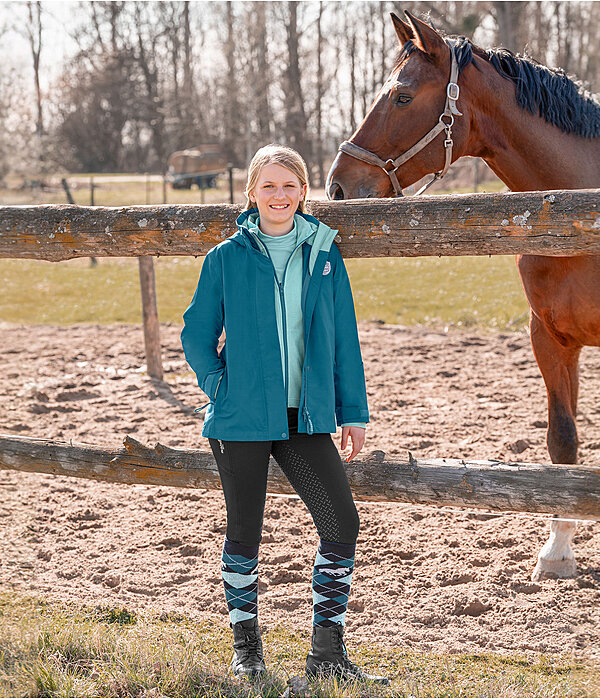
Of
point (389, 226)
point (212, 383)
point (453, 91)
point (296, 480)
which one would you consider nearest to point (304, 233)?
point (389, 226)

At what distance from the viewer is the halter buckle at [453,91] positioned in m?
3.23

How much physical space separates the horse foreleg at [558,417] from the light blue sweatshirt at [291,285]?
1736 millimetres

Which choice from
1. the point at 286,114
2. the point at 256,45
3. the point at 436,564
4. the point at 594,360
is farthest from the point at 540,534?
the point at 286,114

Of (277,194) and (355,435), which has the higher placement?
(277,194)

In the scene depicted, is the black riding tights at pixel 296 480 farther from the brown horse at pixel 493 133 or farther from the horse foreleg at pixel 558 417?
the horse foreleg at pixel 558 417

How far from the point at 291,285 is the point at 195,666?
1444 millimetres

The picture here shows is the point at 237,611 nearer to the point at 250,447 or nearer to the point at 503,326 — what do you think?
the point at 250,447

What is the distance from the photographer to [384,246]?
2637mm

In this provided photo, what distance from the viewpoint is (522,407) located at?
19.8ft

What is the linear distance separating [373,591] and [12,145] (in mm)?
31777

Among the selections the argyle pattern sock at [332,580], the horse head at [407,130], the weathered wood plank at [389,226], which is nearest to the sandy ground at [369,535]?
the argyle pattern sock at [332,580]

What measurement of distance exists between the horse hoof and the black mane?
2093mm

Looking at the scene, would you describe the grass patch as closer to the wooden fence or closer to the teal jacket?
the wooden fence

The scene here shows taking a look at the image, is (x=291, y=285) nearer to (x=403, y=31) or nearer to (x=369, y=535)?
(x=403, y=31)
